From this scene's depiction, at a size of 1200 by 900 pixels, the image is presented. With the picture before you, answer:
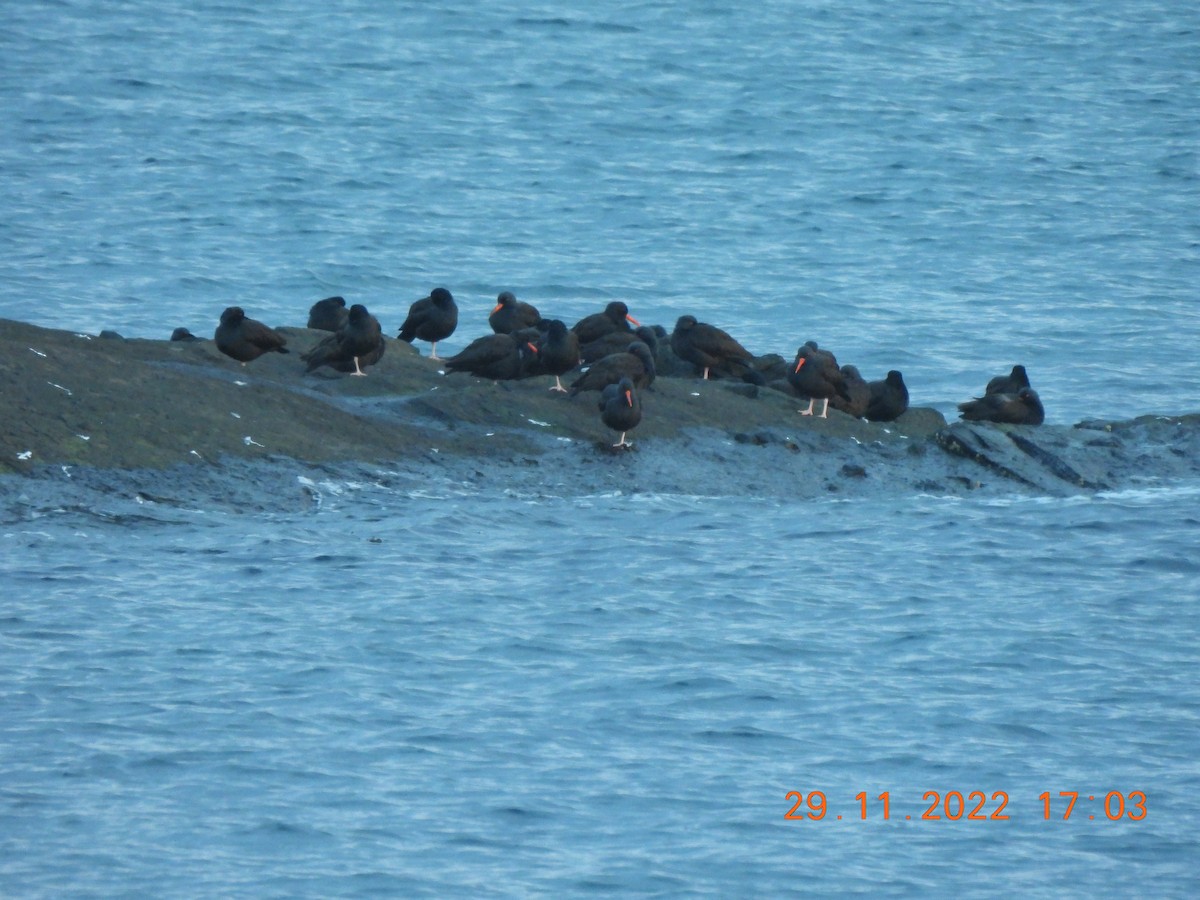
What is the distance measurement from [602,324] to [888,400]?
9.66 feet

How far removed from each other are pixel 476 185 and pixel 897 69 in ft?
51.9

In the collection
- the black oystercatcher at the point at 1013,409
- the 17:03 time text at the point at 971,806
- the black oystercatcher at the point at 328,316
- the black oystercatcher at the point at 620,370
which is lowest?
the 17:03 time text at the point at 971,806

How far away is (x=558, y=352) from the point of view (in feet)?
52.2

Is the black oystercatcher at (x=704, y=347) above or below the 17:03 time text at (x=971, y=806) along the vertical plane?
above

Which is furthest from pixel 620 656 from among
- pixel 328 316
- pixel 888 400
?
pixel 328 316

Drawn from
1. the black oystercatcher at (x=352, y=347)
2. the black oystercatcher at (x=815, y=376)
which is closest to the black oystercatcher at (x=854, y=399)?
the black oystercatcher at (x=815, y=376)

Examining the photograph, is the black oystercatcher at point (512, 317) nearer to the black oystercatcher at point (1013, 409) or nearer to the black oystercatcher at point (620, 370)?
the black oystercatcher at point (620, 370)

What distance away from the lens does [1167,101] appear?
44.0m

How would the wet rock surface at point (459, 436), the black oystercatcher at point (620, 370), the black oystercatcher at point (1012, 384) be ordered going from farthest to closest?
the black oystercatcher at point (1012, 384) → the black oystercatcher at point (620, 370) → the wet rock surface at point (459, 436)

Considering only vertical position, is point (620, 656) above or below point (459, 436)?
below

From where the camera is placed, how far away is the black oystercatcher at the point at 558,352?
15.9m

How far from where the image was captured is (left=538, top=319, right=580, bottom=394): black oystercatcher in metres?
15.9

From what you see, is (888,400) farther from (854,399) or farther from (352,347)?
(352,347)

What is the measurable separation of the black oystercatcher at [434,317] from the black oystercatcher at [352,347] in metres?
1.09
